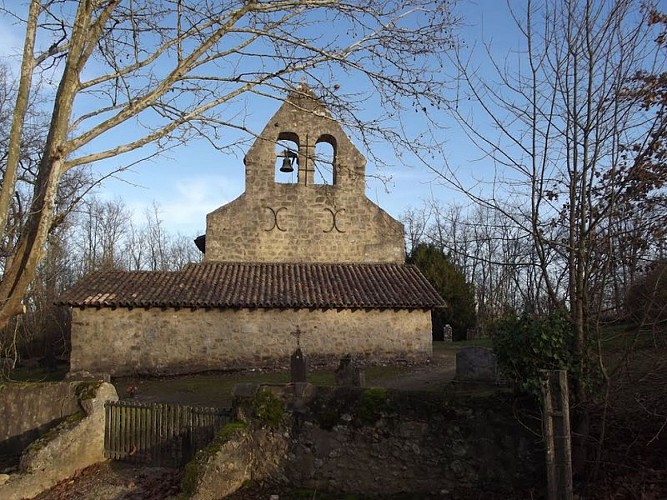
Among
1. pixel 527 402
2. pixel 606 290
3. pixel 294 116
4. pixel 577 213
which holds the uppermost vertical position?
pixel 294 116

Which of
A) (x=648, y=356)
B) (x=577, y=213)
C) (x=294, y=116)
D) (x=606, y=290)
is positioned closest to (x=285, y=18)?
(x=577, y=213)

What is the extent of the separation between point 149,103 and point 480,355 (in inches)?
328

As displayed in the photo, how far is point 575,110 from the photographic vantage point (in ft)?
19.7

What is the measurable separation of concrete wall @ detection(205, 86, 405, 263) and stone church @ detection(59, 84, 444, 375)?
4 cm

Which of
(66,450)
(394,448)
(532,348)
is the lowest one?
(66,450)

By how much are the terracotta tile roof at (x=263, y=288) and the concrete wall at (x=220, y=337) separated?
417mm

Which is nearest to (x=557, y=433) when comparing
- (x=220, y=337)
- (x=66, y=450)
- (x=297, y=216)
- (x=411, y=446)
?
(x=411, y=446)

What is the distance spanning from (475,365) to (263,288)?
8801mm

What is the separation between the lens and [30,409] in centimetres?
943

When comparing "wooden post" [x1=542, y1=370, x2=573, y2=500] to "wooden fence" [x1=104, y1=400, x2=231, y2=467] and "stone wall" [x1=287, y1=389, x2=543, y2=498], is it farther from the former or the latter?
"wooden fence" [x1=104, y1=400, x2=231, y2=467]

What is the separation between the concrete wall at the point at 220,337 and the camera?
17.2 m

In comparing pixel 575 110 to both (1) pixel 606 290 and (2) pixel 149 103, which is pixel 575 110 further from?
(2) pixel 149 103

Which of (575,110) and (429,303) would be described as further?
(429,303)

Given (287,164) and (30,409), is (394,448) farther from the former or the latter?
(287,164)
